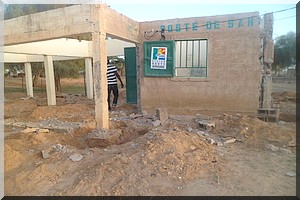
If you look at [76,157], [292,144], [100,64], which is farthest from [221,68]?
[76,157]

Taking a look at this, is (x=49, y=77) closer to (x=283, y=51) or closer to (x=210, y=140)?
(x=210, y=140)

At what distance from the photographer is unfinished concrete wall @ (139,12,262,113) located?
22.9 feet

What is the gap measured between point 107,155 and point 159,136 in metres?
1.06

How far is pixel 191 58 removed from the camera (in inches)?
303

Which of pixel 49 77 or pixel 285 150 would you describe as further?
pixel 49 77

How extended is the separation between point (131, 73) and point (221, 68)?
149 inches

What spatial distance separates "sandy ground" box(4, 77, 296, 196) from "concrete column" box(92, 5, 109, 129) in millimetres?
493

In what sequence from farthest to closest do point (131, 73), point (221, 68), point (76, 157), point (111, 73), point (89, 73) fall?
point (89, 73)
point (131, 73)
point (111, 73)
point (221, 68)
point (76, 157)

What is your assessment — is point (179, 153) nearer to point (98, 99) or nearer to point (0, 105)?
point (98, 99)

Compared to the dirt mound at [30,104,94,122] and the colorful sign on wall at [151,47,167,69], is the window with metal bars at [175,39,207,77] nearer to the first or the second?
the colorful sign on wall at [151,47,167,69]

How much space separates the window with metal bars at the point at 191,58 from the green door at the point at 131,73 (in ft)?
7.54

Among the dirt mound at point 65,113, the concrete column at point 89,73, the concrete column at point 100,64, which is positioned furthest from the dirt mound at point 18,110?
the concrete column at point 100,64

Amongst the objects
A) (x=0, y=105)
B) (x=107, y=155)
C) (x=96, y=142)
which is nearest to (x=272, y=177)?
(x=107, y=155)

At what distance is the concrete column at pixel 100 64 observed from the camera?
578cm
